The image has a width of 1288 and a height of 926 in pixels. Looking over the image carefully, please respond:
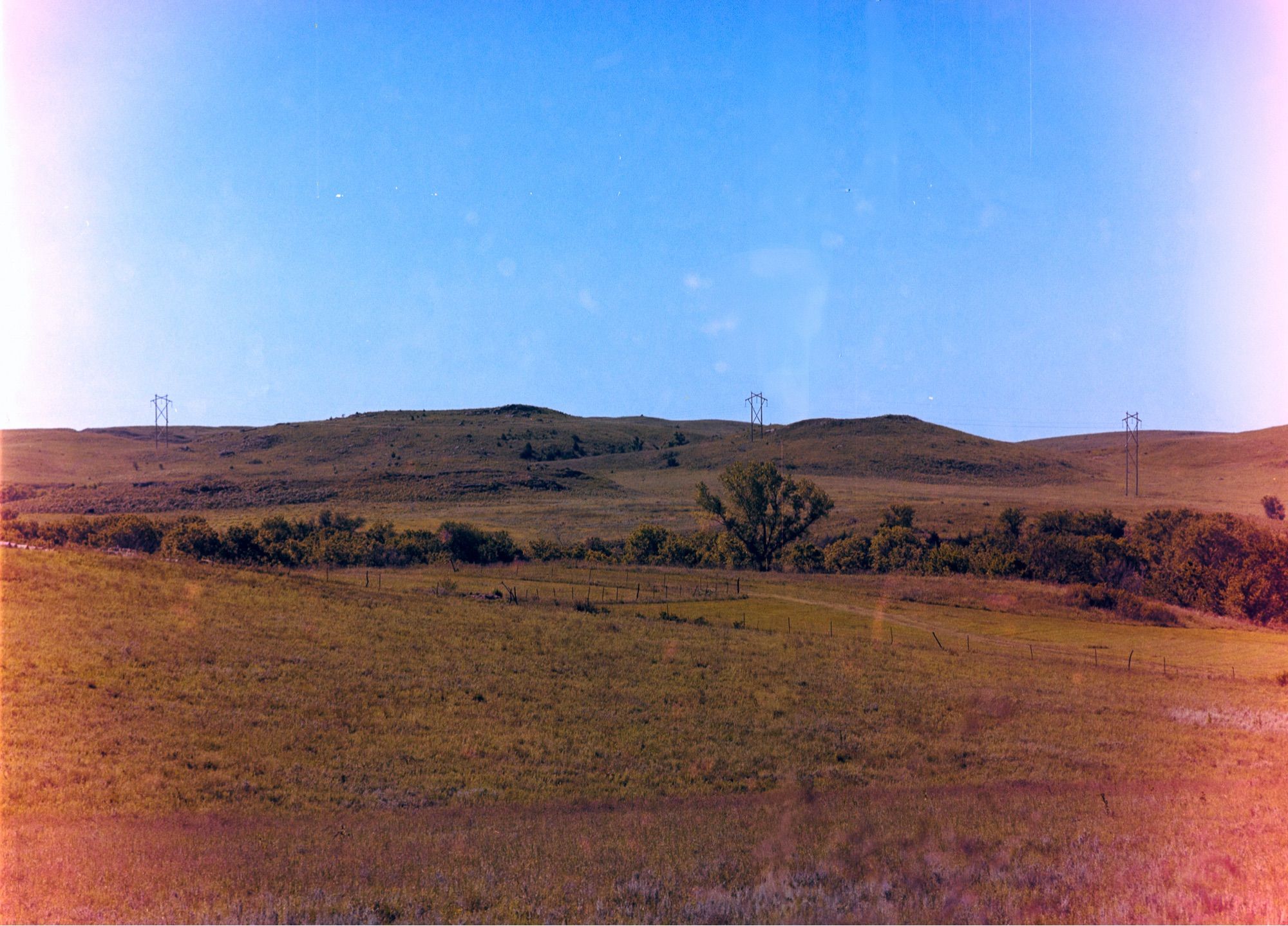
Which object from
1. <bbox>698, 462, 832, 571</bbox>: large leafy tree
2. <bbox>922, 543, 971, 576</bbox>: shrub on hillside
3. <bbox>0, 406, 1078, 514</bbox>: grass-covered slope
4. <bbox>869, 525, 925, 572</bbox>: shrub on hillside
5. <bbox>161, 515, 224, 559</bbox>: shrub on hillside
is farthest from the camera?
<bbox>0, 406, 1078, 514</bbox>: grass-covered slope

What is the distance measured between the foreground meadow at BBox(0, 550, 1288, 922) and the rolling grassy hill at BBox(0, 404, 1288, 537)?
58.3 metres

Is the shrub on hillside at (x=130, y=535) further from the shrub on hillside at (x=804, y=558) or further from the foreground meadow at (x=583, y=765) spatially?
the shrub on hillside at (x=804, y=558)

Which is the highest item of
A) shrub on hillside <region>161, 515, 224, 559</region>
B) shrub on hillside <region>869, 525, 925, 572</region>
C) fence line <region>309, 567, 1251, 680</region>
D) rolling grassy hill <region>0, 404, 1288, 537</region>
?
rolling grassy hill <region>0, 404, 1288, 537</region>

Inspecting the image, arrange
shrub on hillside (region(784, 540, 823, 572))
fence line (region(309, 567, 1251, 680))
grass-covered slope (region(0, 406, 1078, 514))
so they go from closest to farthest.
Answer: fence line (region(309, 567, 1251, 680))
shrub on hillside (region(784, 540, 823, 572))
grass-covered slope (region(0, 406, 1078, 514))

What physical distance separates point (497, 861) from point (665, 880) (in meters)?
2.55

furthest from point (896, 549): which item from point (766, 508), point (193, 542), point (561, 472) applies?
point (561, 472)

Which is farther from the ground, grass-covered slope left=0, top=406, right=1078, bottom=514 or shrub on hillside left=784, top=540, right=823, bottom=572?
grass-covered slope left=0, top=406, right=1078, bottom=514

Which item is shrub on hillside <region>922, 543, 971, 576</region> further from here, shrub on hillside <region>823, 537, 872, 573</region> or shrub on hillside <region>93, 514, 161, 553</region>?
shrub on hillside <region>93, 514, 161, 553</region>

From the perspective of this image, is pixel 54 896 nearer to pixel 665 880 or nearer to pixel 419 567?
pixel 665 880

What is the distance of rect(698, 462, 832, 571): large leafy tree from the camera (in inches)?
3342

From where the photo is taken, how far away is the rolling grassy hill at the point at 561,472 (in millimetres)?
100438

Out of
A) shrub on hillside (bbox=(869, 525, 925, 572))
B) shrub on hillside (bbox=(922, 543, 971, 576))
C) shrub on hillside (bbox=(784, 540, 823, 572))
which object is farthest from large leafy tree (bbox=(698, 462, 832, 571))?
shrub on hillside (bbox=(922, 543, 971, 576))

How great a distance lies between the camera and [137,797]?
14.8 metres

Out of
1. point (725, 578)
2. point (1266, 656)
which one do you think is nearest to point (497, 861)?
point (1266, 656)
